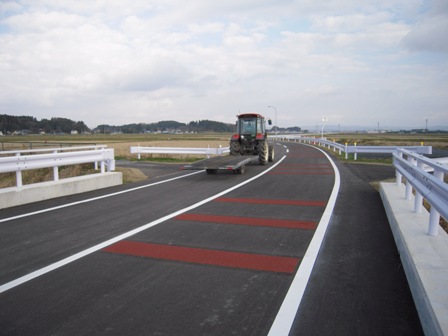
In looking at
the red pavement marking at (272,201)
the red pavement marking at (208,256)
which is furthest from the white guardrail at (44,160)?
the red pavement marking at (208,256)

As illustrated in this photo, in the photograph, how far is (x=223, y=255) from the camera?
209 inches

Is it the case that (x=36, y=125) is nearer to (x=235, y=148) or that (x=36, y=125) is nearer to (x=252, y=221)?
(x=235, y=148)

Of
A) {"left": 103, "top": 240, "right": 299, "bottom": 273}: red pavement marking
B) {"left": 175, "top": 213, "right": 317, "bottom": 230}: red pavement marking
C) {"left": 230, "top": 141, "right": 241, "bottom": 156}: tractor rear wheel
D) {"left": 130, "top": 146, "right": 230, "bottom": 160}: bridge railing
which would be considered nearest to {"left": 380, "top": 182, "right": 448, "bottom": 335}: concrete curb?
{"left": 103, "top": 240, "right": 299, "bottom": 273}: red pavement marking

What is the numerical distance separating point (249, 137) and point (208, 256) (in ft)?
48.7

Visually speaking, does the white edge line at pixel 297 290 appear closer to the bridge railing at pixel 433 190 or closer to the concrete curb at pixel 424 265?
the concrete curb at pixel 424 265

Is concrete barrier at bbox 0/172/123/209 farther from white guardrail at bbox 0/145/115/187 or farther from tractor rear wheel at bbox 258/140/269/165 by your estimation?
tractor rear wheel at bbox 258/140/269/165

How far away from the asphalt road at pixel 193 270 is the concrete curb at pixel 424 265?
8.0 inches

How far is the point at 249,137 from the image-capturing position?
64.7ft

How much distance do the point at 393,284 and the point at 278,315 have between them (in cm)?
165

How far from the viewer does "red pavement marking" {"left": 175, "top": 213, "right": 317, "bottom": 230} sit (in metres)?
6.99

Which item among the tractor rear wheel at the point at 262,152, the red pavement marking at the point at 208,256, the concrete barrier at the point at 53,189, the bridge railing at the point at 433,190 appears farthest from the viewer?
the tractor rear wheel at the point at 262,152

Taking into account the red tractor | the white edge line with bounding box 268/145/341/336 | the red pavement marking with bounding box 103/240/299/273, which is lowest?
the white edge line with bounding box 268/145/341/336

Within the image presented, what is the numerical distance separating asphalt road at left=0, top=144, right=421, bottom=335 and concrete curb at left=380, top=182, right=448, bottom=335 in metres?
0.20

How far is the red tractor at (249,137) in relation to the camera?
19.4 meters
